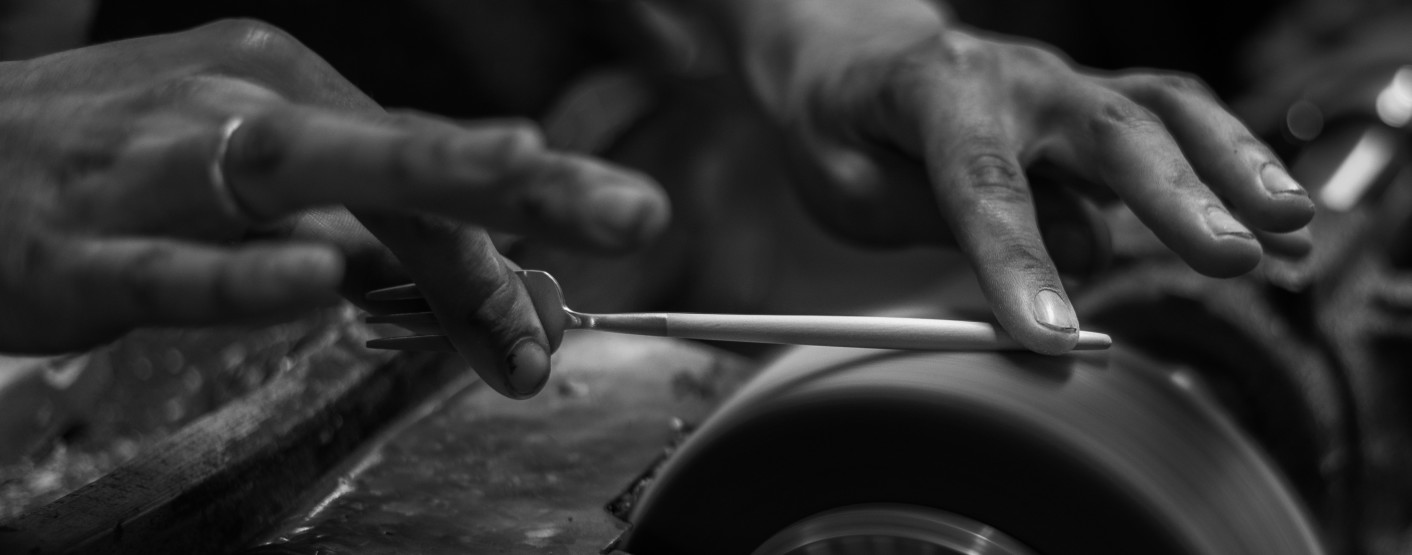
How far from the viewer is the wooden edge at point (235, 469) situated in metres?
0.56

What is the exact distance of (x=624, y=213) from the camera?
0.38 metres

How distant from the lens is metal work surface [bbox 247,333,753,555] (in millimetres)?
609

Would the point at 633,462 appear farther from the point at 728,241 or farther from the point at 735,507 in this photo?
the point at 728,241

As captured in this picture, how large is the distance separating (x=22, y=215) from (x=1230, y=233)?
2.10ft

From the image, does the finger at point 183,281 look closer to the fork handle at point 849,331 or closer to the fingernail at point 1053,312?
the fork handle at point 849,331

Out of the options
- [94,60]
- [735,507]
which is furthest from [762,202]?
[94,60]

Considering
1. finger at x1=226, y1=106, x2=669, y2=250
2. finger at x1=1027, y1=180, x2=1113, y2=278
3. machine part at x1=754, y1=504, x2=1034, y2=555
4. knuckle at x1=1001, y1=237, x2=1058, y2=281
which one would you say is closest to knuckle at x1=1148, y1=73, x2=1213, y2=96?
finger at x1=1027, y1=180, x2=1113, y2=278

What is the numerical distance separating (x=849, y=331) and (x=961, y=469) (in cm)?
10

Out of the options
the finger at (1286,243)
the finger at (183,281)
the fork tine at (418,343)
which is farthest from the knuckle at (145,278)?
the finger at (1286,243)

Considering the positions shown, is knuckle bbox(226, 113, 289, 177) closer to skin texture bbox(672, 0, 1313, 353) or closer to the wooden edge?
the wooden edge

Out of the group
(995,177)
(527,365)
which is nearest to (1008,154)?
(995,177)

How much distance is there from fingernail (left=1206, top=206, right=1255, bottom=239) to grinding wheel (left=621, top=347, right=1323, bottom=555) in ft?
0.34

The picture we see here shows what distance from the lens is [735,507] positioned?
589 millimetres

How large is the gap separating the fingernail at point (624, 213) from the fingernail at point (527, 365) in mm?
178
